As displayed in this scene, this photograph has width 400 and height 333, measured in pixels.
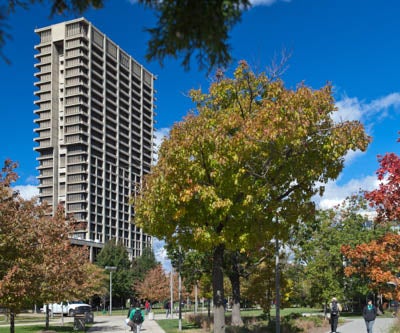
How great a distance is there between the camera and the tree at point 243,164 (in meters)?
14.4

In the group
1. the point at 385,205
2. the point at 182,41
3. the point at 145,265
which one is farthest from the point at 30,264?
the point at 145,265

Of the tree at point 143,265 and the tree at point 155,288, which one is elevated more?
the tree at point 143,265

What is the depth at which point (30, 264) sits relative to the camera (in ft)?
52.6

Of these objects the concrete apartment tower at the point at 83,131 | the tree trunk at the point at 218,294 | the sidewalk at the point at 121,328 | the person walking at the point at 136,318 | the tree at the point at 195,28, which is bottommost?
the sidewalk at the point at 121,328

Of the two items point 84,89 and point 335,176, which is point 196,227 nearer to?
point 335,176

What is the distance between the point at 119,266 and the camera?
78750mm

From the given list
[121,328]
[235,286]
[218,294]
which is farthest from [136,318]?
[121,328]

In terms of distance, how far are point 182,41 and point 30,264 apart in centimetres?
1330

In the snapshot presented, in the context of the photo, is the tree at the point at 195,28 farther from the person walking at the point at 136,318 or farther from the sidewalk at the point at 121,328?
the sidewalk at the point at 121,328

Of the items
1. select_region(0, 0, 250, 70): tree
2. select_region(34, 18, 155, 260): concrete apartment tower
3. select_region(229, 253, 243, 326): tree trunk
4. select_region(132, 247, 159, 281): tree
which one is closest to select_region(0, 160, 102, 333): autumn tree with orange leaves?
select_region(229, 253, 243, 326): tree trunk

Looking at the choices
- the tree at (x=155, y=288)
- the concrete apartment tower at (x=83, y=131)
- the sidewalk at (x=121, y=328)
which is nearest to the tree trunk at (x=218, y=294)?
the sidewalk at (x=121, y=328)

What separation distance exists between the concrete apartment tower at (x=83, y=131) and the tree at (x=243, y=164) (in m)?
102

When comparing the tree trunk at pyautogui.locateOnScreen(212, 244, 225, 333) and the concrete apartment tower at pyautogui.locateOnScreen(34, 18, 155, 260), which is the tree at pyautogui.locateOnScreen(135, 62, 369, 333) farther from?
the concrete apartment tower at pyautogui.locateOnScreen(34, 18, 155, 260)

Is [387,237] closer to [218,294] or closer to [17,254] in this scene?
[218,294]
